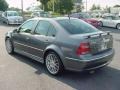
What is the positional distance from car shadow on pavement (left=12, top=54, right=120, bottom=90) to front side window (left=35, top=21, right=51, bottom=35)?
111 cm

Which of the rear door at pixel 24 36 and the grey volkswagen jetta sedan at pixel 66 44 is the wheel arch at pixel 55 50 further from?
the rear door at pixel 24 36

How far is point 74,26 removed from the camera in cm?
591

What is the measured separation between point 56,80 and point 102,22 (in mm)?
16905

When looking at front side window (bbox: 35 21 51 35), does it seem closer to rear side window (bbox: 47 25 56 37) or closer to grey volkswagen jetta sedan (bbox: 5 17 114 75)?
grey volkswagen jetta sedan (bbox: 5 17 114 75)

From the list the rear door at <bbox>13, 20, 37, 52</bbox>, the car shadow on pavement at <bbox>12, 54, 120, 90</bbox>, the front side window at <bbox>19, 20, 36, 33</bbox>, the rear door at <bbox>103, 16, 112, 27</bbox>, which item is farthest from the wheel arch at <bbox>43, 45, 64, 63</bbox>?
the rear door at <bbox>103, 16, 112, 27</bbox>

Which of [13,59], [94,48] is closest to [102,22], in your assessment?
[13,59]

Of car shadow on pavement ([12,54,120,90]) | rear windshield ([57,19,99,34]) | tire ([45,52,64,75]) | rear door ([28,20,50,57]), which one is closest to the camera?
car shadow on pavement ([12,54,120,90])

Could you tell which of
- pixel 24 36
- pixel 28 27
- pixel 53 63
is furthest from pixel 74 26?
pixel 24 36

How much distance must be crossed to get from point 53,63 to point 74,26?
3.90 feet

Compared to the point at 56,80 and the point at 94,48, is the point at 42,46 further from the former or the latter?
the point at 94,48

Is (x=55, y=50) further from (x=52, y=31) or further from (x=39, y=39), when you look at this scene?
(x=39, y=39)

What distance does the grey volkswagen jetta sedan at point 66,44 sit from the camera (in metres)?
5.05

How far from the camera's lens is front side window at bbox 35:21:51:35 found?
5984 mm

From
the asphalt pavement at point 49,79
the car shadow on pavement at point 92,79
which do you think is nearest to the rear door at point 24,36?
the asphalt pavement at point 49,79
